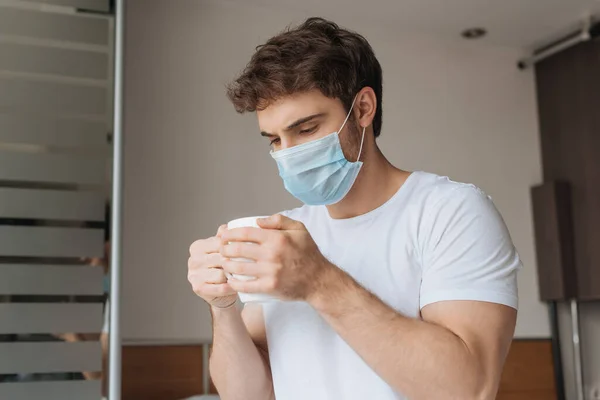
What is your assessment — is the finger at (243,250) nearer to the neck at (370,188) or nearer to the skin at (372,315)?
the skin at (372,315)

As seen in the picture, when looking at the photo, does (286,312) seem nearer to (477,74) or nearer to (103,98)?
(103,98)

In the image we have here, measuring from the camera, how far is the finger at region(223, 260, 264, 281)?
0.74 m

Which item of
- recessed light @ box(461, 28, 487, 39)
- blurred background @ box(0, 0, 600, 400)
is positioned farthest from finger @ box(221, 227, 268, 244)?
recessed light @ box(461, 28, 487, 39)

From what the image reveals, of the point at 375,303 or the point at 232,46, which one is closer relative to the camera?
the point at 375,303

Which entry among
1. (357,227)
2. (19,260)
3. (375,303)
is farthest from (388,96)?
(375,303)

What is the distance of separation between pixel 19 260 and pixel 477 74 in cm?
195

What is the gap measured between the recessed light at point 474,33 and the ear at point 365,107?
188 centimetres

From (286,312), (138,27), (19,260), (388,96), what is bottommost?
(286,312)

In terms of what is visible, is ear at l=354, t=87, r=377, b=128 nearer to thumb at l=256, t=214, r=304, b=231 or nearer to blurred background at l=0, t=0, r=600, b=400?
thumb at l=256, t=214, r=304, b=231

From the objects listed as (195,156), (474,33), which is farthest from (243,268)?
(474,33)

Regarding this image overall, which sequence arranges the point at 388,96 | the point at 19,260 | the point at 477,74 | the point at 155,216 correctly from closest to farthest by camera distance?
the point at 19,260 → the point at 155,216 → the point at 388,96 → the point at 477,74

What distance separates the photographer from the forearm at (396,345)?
2.51ft

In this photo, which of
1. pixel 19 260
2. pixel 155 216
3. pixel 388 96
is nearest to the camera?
pixel 19 260

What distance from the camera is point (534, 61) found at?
295 centimetres
